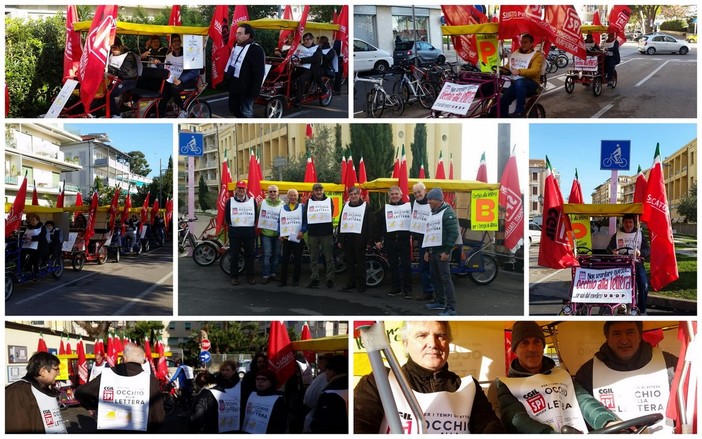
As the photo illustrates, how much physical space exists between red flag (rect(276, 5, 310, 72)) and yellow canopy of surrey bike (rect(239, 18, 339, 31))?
76 millimetres

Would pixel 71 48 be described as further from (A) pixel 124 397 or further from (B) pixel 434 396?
(B) pixel 434 396

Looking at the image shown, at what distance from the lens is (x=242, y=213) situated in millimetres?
6941

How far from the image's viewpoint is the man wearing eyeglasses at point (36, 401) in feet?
18.8

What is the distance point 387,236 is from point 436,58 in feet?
6.92

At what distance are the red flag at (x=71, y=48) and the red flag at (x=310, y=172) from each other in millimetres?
2517

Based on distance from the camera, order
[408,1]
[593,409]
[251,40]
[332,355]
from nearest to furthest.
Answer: [593,409] → [332,355] → [408,1] → [251,40]

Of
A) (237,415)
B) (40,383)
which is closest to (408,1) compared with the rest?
(237,415)

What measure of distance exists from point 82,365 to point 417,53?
4627 mm

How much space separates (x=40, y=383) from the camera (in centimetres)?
573

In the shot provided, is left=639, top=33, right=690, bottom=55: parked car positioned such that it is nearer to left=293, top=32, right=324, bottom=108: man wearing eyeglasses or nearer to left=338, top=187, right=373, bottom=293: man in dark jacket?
left=338, top=187, right=373, bottom=293: man in dark jacket

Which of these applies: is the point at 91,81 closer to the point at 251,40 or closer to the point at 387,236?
the point at 251,40

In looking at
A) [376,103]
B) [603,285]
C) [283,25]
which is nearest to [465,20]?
[376,103]

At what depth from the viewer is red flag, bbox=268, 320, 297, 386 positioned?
634 cm

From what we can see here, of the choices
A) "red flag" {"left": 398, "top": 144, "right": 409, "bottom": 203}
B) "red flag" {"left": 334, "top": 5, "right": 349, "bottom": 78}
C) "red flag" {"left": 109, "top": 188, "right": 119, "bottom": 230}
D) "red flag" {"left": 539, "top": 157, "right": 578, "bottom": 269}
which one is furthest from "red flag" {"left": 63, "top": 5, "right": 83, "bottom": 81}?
"red flag" {"left": 539, "top": 157, "right": 578, "bottom": 269}
